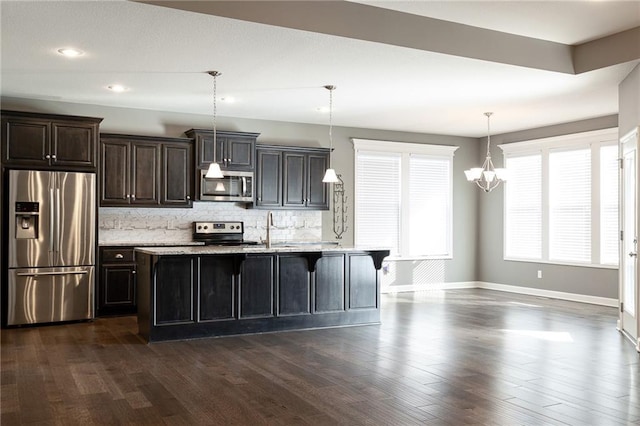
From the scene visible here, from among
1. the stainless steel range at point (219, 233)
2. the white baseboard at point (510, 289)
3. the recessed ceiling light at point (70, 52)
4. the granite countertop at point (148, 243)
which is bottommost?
the white baseboard at point (510, 289)

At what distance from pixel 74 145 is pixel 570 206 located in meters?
6.97

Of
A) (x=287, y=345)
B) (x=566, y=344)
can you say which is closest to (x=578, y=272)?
(x=566, y=344)

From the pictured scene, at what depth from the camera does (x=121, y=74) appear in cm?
615

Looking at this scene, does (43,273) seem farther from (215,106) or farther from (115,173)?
(215,106)

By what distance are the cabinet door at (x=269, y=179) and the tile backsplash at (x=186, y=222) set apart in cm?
27

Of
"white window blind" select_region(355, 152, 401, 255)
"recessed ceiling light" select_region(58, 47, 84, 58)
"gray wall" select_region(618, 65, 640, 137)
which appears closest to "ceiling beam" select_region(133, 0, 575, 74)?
"gray wall" select_region(618, 65, 640, 137)

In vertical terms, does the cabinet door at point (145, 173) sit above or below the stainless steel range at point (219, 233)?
above

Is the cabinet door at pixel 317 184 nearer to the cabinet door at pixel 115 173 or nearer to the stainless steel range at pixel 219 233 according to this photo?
the stainless steel range at pixel 219 233

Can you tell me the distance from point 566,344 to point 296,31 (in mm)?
3801

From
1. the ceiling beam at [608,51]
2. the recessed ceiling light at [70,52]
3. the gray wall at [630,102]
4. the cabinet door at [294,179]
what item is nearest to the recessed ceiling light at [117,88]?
the recessed ceiling light at [70,52]

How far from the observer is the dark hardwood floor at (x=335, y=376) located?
3.64 m

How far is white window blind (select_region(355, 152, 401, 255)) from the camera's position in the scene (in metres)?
9.70

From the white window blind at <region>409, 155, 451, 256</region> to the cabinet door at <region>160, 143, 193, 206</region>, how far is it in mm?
3903

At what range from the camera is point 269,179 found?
870 centimetres
